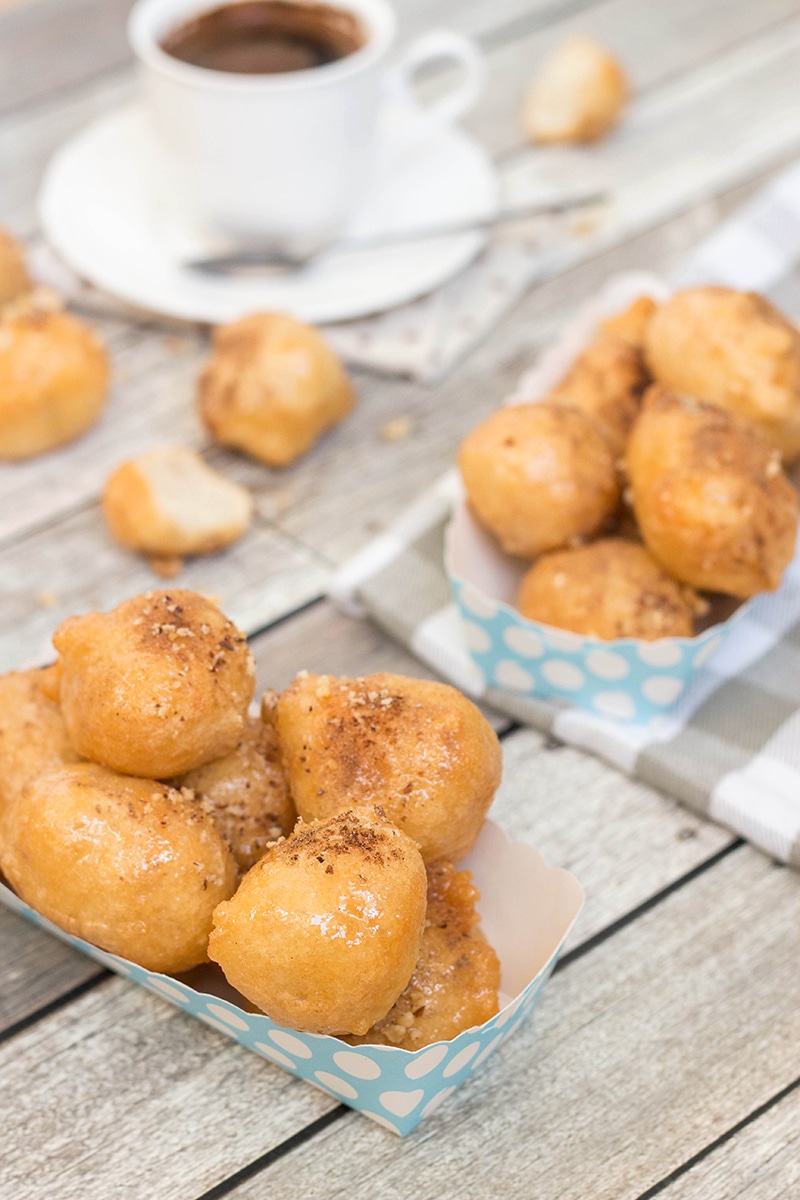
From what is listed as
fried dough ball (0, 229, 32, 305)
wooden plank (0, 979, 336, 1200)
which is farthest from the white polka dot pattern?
fried dough ball (0, 229, 32, 305)

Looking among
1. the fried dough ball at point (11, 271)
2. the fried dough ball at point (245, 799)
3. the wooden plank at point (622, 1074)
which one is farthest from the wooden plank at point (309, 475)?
the wooden plank at point (622, 1074)

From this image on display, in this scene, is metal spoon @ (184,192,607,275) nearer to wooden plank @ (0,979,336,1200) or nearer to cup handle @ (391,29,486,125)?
cup handle @ (391,29,486,125)

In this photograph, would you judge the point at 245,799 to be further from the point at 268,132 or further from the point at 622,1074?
the point at 268,132

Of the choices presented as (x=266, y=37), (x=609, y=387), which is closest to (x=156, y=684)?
(x=609, y=387)

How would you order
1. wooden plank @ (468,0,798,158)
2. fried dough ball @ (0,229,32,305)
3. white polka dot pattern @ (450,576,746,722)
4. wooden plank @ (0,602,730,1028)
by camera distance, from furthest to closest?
wooden plank @ (468,0,798,158) → fried dough ball @ (0,229,32,305) → white polka dot pattern @ (450,576,746,722) → wooden plank @ (0,602,730,1028)

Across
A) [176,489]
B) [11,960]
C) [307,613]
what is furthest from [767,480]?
[11,960]

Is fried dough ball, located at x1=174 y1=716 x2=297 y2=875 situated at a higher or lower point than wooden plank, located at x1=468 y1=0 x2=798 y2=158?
lower
